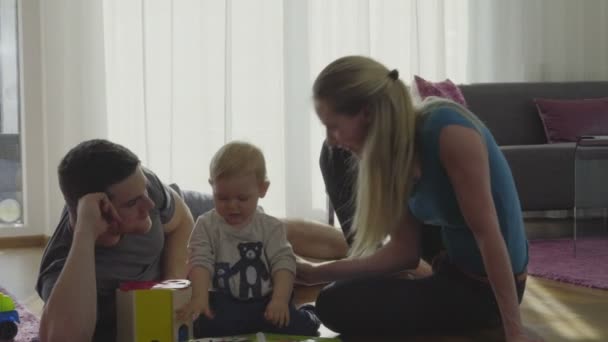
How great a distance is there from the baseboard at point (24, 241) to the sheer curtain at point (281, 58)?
57 centimetres

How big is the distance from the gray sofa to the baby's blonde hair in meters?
2.25

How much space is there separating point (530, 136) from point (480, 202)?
2754 mm

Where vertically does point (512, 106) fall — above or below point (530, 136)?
above

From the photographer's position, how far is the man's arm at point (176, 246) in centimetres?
202

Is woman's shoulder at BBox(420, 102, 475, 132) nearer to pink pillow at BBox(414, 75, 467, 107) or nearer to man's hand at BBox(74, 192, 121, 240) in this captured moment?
man's hand at BBox(74, 192, 121, 240)

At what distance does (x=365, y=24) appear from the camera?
4.31m

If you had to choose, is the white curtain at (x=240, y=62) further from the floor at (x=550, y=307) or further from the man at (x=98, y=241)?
the man at (x=98, y=241)

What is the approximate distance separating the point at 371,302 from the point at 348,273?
0.29 ft

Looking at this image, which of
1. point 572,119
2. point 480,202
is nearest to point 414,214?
point 480,202

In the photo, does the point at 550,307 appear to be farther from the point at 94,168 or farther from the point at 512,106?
the point at 512,106

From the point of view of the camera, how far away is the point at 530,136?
430cm

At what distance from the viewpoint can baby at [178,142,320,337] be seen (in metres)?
1.75

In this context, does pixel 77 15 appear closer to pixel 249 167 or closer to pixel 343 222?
pixel 343 222

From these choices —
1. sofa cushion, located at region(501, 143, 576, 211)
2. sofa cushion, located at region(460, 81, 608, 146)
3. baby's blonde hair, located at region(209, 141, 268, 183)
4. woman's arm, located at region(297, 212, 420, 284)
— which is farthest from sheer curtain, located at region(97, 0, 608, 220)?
baby's blonde hair, located at region(209, 141, 268, 183)
